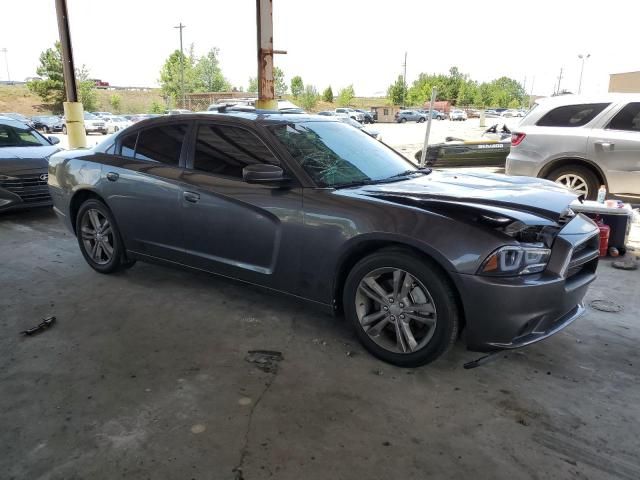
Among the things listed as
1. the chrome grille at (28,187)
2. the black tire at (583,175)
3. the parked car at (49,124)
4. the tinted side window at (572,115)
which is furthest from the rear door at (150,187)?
the parked car at (49,124)

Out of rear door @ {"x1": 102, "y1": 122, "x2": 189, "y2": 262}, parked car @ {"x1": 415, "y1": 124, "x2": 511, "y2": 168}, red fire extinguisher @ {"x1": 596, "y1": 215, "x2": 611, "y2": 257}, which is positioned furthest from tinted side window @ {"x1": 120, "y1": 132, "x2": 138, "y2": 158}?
parked car @ {"x1": 415, "y1": 124, "x2": 511, "y2": 168}

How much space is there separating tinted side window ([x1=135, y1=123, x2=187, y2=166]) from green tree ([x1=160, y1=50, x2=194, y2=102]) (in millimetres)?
69914

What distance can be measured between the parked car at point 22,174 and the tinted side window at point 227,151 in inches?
177

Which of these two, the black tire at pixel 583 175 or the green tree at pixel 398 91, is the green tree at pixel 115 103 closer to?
the green tree at pixel 398 91

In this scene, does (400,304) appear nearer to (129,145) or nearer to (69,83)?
(129,145)

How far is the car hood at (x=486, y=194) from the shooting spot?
9.99ft

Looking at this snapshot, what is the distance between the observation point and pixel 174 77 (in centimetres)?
7050

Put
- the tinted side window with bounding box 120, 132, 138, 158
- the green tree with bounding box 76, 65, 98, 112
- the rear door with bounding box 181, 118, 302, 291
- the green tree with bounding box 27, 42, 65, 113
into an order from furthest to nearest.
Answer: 1. the green tree with bounding box 76, 65, 98, 112
2. the green tree with bounding box 27, 42, 65, 113
3. the tinted side window with bounding box 120, 132, 138, 158
4. the rear door with bounding box 181, 118, 302, 291

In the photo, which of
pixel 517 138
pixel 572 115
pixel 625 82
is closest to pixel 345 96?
pixel 625 82

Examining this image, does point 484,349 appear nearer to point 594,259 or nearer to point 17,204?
point 594,259

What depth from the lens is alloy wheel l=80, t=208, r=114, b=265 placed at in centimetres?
475

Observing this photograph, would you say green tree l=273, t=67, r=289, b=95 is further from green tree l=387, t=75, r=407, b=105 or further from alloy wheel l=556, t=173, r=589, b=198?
alloy wheel l=556, t=173, r=589, b=198

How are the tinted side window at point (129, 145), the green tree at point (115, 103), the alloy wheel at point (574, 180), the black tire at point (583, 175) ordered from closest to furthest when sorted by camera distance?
the tinted side window at point (129, 145) < the black tire at point (583, 175) < the alloy wheel at point (574, 180) < the green tree at point (115, 103)

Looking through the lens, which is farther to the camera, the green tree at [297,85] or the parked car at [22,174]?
the green tree at [297,85]
